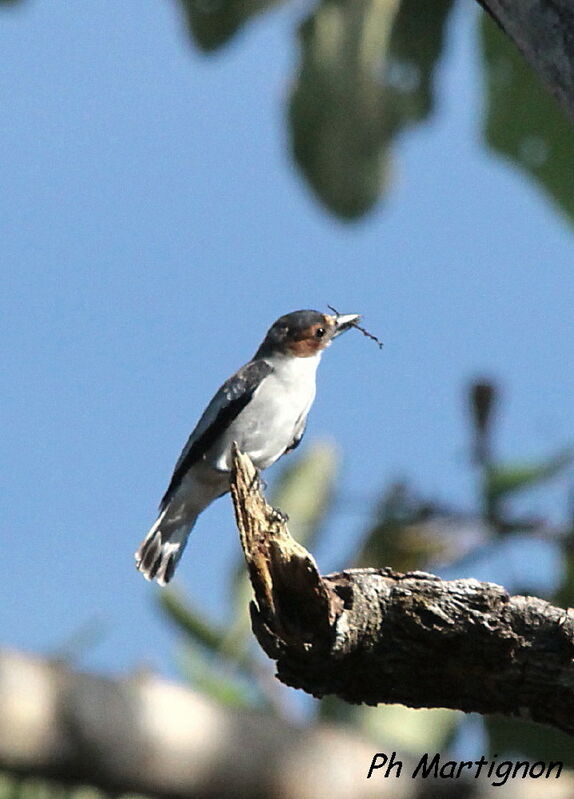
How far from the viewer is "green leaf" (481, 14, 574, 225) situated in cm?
611

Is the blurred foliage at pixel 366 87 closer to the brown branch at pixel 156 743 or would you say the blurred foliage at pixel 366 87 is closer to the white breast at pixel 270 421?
the white breast at pixel 270 421

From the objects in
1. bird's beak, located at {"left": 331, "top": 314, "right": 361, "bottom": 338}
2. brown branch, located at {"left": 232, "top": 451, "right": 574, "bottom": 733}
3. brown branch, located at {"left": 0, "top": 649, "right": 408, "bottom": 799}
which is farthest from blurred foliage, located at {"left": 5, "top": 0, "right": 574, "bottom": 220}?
brown branch, located at {"left": 232, "top": 451, "right": 574, "bottom": 733}

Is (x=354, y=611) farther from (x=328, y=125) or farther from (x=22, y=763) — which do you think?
(x=328, y=125)

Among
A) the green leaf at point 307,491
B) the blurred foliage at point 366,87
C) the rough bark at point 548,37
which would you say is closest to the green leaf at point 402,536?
the green leaf at point 307,491

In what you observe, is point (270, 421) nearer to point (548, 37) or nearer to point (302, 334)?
point (302, 334)

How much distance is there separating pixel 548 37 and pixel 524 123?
2.32 metres

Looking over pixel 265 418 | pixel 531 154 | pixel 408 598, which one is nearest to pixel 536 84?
pixel 531 154

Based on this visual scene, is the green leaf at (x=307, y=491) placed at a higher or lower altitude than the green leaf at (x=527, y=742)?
higher

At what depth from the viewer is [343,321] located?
655cm

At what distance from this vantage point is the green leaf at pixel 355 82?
6660mm

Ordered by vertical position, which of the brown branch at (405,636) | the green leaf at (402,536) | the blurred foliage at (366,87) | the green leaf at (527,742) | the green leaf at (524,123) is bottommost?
the green leaf at (527,742)

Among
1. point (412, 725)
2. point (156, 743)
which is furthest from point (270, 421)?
point (156, 743)

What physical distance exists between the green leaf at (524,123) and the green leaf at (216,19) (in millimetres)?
1368

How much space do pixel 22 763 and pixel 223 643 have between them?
218 centimetres
